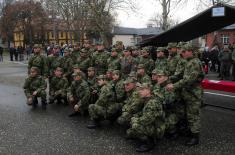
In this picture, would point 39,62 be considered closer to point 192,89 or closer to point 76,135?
point 76,135

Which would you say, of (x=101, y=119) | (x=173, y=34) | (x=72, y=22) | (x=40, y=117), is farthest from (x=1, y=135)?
(x=72, y=22)

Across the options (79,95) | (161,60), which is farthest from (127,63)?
(79,95)

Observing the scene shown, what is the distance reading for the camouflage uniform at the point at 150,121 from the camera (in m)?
5.59

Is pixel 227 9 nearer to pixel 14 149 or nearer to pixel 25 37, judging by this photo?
pixel 14 149

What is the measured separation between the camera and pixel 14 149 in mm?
5957

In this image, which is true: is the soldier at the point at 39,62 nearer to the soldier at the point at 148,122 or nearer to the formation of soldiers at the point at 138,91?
the formation of soldiers at the point at 138,91

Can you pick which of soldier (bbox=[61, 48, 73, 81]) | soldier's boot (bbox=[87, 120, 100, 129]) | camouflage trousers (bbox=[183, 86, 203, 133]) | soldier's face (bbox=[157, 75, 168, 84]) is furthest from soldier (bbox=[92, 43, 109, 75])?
camouflage trousers (bbox=[183, 86, 203, 133])

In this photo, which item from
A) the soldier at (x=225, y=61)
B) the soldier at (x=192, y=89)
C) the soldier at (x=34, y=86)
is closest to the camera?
the soldier at (x=192, y=89)

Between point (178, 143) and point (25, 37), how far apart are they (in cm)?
5882

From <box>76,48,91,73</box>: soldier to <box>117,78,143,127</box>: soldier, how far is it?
331 cm

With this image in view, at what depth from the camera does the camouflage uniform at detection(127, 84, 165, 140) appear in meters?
5.59

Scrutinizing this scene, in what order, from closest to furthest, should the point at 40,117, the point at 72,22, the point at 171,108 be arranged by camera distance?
the point at 171,108 < the point at 40,117 < the point at 72,22

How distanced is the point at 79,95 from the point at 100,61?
2.05 metres

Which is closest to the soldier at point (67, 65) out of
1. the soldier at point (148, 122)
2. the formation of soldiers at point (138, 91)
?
the formation of soldiers at point (138, 91)
